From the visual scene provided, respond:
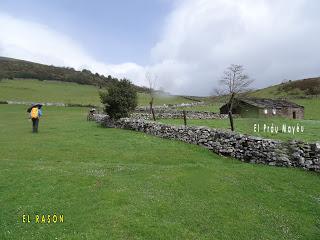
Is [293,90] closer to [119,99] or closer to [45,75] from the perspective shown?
[119,99]

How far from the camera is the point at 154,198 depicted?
40.5 ft

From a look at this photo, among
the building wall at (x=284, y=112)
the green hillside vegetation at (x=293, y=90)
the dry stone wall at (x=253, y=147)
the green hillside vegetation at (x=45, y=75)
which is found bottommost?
the dry stone wall at (x=253, y=147)

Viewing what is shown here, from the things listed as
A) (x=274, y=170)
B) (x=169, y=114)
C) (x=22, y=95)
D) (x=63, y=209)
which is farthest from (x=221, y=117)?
(x=22, y=95)

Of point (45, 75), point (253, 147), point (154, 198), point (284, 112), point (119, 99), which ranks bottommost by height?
point (154, 198)

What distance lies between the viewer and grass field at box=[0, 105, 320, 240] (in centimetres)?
1002

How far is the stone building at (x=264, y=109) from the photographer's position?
60394 millimetres

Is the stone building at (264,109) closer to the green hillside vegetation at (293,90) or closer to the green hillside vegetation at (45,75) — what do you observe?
the green hillside vegetation at (293,90)

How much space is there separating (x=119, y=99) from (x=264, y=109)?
3126cm

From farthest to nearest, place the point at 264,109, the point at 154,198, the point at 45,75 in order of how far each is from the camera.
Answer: the point at 45,75
the point at 264,109
the point at 154,198

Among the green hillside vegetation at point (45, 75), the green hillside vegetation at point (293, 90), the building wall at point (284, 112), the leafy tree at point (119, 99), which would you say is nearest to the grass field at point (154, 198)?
the leafy tree at point (119, 99)

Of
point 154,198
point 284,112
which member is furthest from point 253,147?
point 284,112

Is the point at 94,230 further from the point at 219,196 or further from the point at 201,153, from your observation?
the point at 201,153

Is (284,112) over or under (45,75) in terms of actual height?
under

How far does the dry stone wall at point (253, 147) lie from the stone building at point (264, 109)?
119ft
